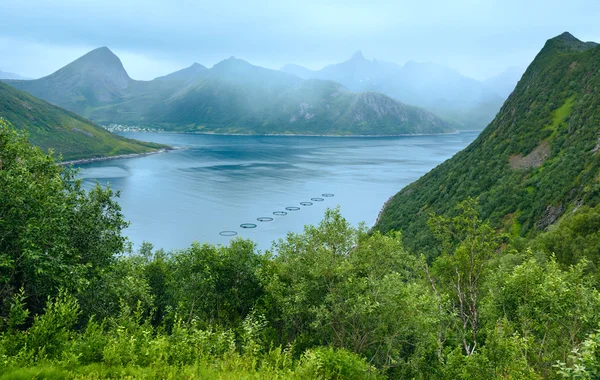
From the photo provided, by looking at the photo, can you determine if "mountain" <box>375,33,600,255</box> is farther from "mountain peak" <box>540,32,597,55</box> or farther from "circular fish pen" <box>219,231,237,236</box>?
"circular fish pen" <box>219,231,237,236</box>

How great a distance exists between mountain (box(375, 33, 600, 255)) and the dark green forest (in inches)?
1915

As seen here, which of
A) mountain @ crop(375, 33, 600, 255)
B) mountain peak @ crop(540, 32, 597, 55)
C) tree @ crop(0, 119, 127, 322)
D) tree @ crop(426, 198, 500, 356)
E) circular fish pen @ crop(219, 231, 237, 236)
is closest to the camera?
tree @ crop(0, 119, 127, 322)

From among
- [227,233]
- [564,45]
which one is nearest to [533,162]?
[564,45]

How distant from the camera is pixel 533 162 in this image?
95812 millimetres

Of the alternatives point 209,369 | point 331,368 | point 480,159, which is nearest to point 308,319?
point 331,368

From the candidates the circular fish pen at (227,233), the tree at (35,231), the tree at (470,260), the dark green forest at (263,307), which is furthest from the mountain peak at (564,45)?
the tree at (35,231)

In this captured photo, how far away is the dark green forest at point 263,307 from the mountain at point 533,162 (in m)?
48.6

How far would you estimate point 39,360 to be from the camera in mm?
15461

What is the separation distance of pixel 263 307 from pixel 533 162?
9453 centimetres

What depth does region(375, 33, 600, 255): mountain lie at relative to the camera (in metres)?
72.8

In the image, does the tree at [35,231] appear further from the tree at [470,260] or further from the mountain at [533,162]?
the mountain at [533,162]

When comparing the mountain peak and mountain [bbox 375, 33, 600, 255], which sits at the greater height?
the mountain peak

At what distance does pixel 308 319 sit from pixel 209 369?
1061 cm

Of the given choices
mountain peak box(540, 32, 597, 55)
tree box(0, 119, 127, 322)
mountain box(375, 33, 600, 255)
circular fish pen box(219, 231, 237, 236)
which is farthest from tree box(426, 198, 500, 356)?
A: mountain peak box(540, 32, 597, 55)
